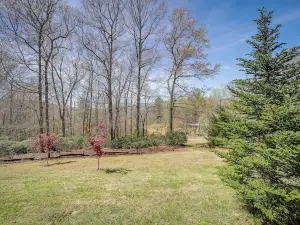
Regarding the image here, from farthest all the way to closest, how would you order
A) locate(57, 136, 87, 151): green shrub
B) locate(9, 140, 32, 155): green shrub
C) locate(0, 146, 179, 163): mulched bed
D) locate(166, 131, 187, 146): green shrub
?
locate(166, 131, 187, 146): green shrub → locate(57, 136, 87, 151): green shrub → locate(9, 140, 32, 155): green shrub → locate(0, 146, 179, 163): mulched bed

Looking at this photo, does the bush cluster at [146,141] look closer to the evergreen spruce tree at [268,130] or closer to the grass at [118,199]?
the grass at [118,199]

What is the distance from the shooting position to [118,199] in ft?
16.4

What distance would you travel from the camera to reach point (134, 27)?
53.7ft

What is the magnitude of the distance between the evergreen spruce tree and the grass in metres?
1.03

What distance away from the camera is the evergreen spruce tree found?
2939 millimetres

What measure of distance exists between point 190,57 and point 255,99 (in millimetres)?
14077

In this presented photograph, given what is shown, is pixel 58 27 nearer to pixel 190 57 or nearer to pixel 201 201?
pixel 190 57

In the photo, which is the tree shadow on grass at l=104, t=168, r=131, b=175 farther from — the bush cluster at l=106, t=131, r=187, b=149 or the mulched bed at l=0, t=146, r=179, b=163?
the bush cluster at l=106, t=131, r=187, b=149

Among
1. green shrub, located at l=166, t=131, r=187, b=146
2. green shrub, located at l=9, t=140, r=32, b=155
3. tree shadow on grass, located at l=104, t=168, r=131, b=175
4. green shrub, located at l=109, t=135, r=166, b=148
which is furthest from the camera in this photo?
green shrub, located at l=166, t=131, r=187, b=146

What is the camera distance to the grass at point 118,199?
13.1 ft

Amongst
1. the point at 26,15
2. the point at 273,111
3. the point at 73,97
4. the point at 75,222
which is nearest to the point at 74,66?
the point at 73,97

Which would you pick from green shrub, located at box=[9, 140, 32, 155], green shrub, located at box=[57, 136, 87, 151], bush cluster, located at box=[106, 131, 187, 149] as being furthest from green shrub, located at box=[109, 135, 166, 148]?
green shrub, located at box=[9, 140, 32, 155]

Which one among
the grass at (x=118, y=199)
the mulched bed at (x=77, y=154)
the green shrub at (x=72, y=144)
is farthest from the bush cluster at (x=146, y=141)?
the grass at (x=118, y=199)

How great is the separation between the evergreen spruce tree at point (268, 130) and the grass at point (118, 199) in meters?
1.03
